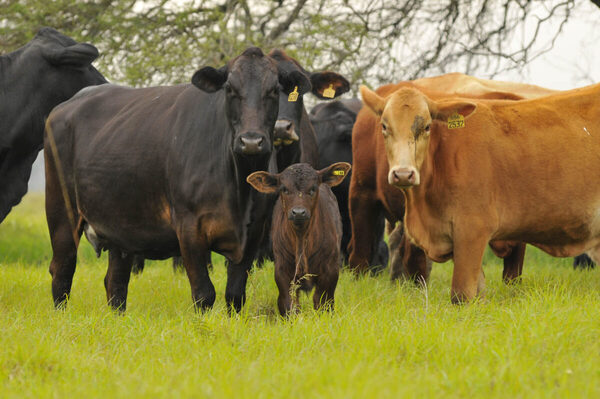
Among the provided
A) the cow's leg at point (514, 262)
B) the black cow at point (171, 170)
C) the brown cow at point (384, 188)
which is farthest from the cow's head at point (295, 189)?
the cow's leg at point (514, 262)

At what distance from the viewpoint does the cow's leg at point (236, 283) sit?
5.61 metres

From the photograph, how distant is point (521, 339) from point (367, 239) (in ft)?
11.9

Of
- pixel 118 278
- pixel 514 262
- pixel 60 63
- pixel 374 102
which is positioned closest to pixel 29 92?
pixel 60 63

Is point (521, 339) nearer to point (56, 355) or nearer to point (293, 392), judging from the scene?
point (293, 392)

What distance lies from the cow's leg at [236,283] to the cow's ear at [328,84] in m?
1.72

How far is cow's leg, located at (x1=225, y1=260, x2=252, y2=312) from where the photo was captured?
221 inches

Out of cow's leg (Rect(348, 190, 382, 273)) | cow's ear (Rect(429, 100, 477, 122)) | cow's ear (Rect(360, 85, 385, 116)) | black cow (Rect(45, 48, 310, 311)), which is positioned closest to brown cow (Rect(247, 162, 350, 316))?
black cow (Rect(45, 48, 310, 311))

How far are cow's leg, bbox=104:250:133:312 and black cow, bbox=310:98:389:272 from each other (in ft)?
10.7

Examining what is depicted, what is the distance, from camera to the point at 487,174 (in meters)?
5.26

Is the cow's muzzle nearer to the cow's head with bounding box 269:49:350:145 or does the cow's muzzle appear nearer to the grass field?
the grass field

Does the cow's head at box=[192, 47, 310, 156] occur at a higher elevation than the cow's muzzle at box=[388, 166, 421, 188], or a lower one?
higher

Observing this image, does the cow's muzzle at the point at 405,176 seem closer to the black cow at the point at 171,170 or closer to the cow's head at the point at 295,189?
the cow's head at the point at 295,189

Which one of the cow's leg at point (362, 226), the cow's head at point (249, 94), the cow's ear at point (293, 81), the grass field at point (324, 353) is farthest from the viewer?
the cow's leg at point (362, 226)

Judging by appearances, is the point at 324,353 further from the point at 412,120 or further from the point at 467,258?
the point at 412,120
